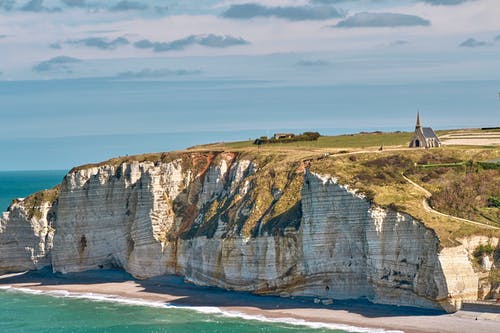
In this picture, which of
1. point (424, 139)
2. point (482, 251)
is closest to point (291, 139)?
point (424, 139)

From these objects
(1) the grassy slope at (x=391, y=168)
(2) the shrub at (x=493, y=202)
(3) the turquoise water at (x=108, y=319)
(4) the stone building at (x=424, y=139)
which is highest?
(4) the stone building at (x=424, y=139)

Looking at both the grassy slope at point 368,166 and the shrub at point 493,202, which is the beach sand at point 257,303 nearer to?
the grassy slope at point 368,166

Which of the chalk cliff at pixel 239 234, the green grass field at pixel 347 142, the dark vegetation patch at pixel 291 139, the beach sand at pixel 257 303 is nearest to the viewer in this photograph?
the beach sand at pixel 257 303

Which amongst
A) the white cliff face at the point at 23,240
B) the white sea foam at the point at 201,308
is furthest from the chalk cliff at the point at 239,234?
the white sea foam at the point at 201,308

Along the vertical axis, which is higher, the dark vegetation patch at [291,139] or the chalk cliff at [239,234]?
the dark vegetation patch at [291,139]

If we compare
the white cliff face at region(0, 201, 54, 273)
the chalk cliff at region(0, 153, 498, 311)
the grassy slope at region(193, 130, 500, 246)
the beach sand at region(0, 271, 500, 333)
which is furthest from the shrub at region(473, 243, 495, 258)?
the white cliff face at region(0, 201, 54, 273)

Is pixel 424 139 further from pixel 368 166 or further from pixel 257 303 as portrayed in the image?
pixel 257 303

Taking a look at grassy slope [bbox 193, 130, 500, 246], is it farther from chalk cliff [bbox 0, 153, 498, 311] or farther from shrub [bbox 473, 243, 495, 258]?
chalk cliff [bbox 0, 153, 498, 311]
